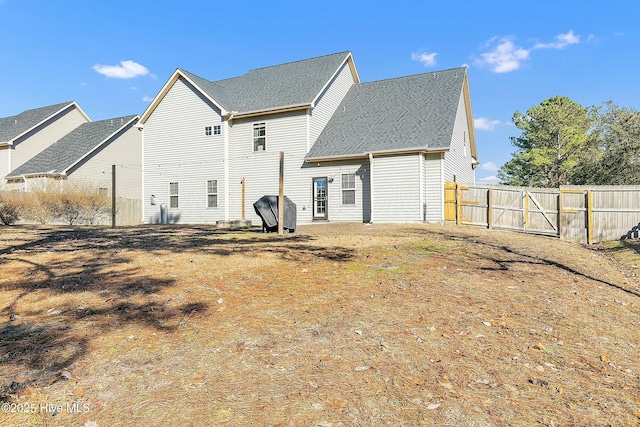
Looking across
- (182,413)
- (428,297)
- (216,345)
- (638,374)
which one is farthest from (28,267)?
(638,374)

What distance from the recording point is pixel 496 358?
3.71 metres

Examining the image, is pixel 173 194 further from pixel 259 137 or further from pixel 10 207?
pixel 10 207

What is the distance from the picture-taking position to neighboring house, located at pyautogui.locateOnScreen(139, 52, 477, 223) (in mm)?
17672

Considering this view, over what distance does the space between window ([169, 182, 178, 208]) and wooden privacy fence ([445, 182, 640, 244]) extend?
14741mm

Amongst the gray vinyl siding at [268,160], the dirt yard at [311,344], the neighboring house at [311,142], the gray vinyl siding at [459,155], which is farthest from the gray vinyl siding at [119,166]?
the dirt yard at [311,344]

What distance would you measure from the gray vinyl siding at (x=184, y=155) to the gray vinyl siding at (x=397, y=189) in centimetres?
852

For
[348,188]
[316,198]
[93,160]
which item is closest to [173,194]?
[316,198]

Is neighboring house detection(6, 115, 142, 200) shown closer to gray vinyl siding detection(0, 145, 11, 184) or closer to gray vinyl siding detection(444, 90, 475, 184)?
gray vinyl siding detection(0, 145, 11, 184)

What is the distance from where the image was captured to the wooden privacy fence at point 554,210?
14820mm

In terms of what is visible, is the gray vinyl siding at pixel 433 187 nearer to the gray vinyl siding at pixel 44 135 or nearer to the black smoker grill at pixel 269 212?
the black smoker grill at pixel 269 212

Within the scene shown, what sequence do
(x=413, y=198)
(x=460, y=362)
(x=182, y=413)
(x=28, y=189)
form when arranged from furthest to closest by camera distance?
(x=28, y=189) < (x=413, y=198) < (x=460, y=362) < (x=182, y=413)

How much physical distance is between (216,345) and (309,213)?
15.9 m

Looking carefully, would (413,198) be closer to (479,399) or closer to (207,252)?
(207,252)

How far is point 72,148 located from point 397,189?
80.3 feet
